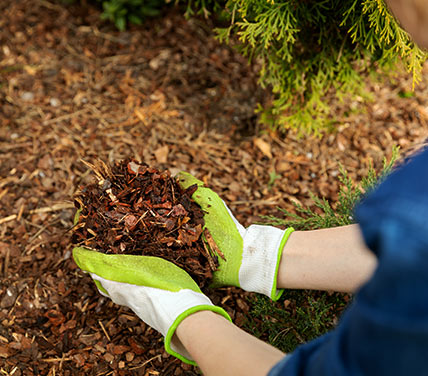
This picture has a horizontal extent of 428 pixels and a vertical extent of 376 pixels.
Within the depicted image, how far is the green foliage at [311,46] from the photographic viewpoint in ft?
7.50

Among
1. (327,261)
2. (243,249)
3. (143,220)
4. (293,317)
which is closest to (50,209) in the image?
(143,220)

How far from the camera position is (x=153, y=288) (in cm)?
178

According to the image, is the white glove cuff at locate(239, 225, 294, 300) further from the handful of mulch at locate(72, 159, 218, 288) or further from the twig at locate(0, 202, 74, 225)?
the twig at locate(0, 202, 74, 225)

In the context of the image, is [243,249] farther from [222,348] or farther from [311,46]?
[311,46]

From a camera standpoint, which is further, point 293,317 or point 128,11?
point 128,11

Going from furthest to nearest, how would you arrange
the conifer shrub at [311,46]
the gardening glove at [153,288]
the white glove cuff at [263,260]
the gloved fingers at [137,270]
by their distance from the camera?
the conifer shrub at [311,46] < the white glove cuff at [263,260] < the gloved fingers at [137,270] < the gardening glove at [153,288]

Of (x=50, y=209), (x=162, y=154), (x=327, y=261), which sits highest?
(x=327, y=261)

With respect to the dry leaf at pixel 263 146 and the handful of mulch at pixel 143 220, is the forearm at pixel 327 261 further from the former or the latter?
the dry leaf at pixel 263 146

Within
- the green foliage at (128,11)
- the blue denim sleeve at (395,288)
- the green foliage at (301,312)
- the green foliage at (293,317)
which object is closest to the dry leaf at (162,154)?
the green foliage at (301,312)

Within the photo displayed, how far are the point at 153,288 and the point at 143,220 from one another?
36 cm

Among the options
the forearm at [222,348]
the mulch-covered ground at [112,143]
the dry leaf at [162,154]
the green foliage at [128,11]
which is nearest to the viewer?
the forearm at [222,348]

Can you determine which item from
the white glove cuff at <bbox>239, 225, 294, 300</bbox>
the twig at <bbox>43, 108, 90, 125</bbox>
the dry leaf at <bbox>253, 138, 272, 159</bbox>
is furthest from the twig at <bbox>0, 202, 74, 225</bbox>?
the dry leaf at <bbox>253, 138, 272, 159</bbox>

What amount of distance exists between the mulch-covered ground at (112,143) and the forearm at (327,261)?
1.41ft

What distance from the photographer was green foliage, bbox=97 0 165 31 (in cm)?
347
